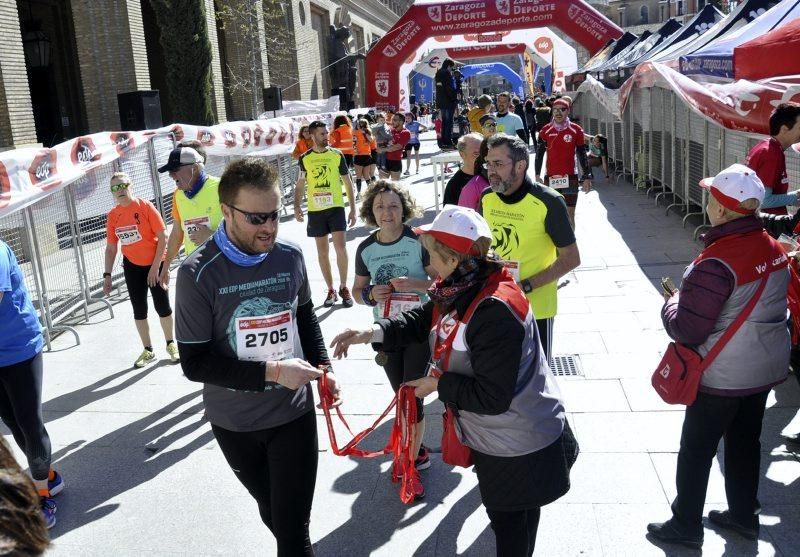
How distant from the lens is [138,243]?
653 centimetres

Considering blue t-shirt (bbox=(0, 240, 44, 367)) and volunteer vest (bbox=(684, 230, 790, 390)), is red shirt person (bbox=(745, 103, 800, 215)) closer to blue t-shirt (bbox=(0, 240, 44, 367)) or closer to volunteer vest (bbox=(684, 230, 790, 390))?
volunteer vest (bbox=(684, 230, 790, 390))

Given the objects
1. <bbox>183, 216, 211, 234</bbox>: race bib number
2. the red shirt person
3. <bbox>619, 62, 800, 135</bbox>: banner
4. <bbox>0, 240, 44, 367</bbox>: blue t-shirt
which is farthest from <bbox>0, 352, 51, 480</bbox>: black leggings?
<bbox>619, 62, 800, 135</bbox>: banner

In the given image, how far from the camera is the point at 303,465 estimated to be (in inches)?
118

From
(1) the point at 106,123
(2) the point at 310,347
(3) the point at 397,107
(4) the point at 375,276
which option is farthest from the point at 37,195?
(3) the point at 397,107

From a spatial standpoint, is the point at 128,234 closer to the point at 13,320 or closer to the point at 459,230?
the point at 13,320

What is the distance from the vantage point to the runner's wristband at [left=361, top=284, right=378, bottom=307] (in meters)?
4.30

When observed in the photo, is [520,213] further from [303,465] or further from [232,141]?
[232,141]

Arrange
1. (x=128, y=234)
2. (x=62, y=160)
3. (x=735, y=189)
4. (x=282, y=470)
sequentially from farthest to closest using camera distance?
(x=62, y=160) → (x=128, y=234) → (x=735, y=189) → (x=282, y=470)

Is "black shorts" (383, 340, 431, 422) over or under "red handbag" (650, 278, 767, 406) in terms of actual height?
under

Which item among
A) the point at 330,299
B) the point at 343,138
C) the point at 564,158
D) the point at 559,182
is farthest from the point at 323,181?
the point at 343,138

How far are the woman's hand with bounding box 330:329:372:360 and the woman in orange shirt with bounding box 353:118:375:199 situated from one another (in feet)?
43.3

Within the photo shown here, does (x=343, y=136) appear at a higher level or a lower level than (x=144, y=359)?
higher

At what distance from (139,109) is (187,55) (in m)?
6.14

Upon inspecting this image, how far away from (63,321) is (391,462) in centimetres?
542
